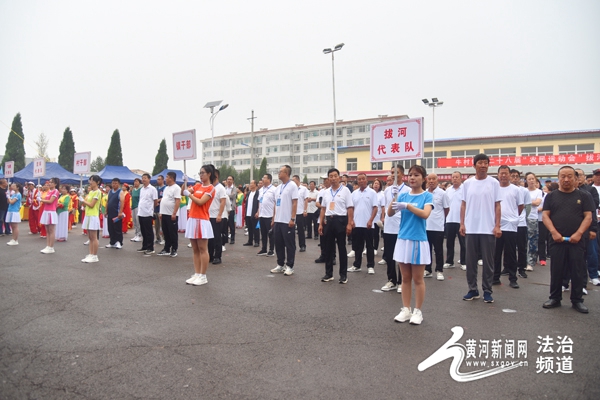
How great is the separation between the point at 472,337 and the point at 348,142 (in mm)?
75015

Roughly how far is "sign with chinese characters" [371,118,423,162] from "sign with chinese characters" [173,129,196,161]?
4.82 meters

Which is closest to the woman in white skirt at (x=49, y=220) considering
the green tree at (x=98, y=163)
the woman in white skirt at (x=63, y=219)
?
the woman in white skirt at (x=63, y=219)

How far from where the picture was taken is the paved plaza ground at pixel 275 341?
326cm

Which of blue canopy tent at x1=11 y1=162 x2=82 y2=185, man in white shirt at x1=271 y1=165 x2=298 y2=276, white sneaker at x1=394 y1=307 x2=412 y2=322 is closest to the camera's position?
white sneaker at x1=394 y1=307 x2=412 y2=322

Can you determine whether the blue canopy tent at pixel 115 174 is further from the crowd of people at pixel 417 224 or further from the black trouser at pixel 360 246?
the black trouser at pixel 360 246

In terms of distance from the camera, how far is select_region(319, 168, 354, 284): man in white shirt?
750cm

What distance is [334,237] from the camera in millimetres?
7777

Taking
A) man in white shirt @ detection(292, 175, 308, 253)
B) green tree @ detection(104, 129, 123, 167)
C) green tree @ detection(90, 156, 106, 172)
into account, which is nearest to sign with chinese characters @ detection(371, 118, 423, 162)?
man in white shirt @ detection(292, 175, 308, 253)

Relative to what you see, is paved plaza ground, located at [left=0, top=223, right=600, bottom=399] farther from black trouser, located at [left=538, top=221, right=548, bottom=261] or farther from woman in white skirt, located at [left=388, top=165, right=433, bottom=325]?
black trouser, located at [left=538, top=221, right=548, bottom=261]

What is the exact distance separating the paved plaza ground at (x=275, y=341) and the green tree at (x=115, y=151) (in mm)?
52563

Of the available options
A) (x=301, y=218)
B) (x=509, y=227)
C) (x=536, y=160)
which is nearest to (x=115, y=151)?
(x=301, y=218)

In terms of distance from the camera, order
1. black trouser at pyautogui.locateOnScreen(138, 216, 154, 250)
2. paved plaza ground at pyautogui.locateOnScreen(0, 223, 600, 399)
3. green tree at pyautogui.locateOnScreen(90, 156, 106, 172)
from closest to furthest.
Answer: paved plaza ground at pyautogui.locateOnScreen(0, 223, 600, 399) → black trouser at pyautogui.locateOnScreen(138, 216, 154, 250) → green tree at pyautogui.locateOnScreen(90, 156, 106, 172)

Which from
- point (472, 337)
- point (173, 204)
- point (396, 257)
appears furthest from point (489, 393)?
point (173, 204)

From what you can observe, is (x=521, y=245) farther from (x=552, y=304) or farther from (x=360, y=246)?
(x=360, y=246)
